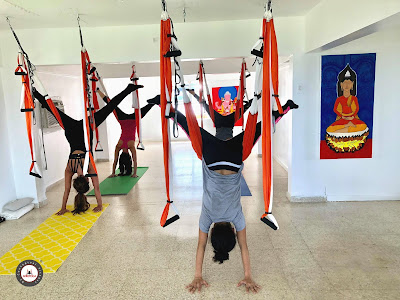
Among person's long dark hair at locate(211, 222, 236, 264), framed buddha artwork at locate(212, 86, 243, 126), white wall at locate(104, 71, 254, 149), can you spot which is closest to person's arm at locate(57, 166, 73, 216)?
person's long dark hair at locate(211, 222, 236, 264)

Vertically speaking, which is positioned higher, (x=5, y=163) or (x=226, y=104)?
(x=226, y=104)

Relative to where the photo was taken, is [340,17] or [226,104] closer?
[340,17]

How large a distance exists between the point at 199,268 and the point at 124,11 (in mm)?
2985

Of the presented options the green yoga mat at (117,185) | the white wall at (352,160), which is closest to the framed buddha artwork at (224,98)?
the green yoga mat at (117,185)

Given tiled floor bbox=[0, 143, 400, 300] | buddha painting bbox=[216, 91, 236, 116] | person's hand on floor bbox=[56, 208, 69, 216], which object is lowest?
tiled floor bbox=[0, 143, 400, 300]

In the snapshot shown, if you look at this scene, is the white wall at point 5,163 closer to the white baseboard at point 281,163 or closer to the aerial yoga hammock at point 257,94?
the aerial yoga hammock at point 257,94

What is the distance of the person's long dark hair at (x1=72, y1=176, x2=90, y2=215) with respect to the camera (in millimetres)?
4395

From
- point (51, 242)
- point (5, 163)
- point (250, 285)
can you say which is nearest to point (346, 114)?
point (250, 285)

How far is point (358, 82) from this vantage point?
14.7 feet

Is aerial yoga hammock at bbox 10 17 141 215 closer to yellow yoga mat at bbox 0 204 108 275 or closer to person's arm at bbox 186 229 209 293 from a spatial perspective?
yellow yoga mat at bbox 0 204 108 275

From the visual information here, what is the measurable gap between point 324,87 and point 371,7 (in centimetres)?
204

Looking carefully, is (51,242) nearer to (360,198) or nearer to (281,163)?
(360,198)

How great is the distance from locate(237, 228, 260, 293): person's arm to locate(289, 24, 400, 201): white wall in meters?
2.32

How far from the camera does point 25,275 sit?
289 centimetres
